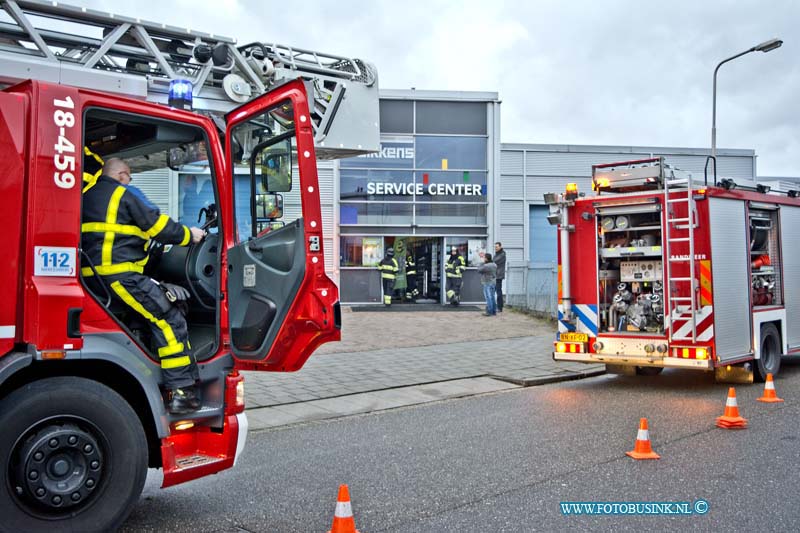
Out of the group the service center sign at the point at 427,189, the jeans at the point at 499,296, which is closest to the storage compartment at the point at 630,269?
the jeans at the point at 499,296

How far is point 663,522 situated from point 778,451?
223 centimetres

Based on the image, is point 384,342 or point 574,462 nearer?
point 574,462

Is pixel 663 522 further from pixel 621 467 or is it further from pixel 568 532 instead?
pixel 621 467

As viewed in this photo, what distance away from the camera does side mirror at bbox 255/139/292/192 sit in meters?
4.70

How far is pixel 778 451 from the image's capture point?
6199 millimetres

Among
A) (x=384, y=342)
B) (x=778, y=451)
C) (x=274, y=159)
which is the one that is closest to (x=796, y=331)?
(x=778, y=451)

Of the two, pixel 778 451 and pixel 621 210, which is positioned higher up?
pixel 621 210

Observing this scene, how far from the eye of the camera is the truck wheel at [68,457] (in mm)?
3502

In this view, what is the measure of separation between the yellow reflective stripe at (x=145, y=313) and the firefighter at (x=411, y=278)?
1751cm

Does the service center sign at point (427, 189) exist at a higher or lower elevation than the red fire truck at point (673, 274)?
higher

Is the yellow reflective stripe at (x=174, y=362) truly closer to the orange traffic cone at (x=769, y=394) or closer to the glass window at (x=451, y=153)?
the orange traffic cone at (x=769, y=394)

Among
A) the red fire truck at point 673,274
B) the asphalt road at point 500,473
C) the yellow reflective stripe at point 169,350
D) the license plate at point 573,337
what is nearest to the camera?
the yellow reflective stripe at point 169,350

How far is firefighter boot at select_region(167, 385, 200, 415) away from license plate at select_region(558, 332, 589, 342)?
6.64 meters

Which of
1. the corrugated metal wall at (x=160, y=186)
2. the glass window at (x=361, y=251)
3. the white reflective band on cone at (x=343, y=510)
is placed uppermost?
the glass window at (x=361, y=251)
